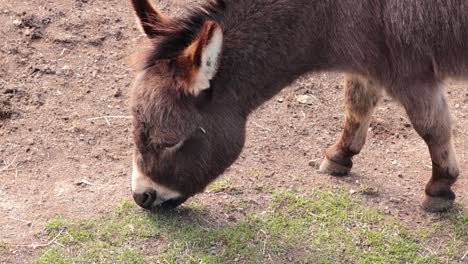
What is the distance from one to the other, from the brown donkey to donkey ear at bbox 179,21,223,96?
11 mm

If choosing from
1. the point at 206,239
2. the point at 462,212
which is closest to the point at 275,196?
the point at 206,239

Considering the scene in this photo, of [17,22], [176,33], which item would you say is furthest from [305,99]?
[17,22]

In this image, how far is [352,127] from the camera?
529 centimetres

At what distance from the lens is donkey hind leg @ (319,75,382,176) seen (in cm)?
512

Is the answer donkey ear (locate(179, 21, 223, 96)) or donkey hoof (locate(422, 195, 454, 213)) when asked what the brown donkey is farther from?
donkey hoof (locate(422, 195, 454, 213))

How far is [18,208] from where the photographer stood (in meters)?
4.80

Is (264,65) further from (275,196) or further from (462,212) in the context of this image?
(462,212)

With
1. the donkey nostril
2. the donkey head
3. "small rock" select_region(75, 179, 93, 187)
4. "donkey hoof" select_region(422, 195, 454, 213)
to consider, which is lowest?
"small rock" select_region(75, 179, 93, 187)

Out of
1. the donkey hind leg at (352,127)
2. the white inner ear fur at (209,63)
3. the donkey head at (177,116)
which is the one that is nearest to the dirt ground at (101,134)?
the donkey hind leg at (352,127)

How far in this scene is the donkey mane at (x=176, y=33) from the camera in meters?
4.04

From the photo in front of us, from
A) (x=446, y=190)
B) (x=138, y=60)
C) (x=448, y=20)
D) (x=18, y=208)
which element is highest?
(x=448, y=20)

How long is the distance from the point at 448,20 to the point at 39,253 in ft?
10.1

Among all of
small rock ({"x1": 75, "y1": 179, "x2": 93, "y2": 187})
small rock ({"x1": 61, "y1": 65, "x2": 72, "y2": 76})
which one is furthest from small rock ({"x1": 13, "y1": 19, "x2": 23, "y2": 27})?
small rock ({"x1": 75, "y1": 179, "x2": 93, "y2": 187})

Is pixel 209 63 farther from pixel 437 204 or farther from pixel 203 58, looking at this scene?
pixel 437 204
